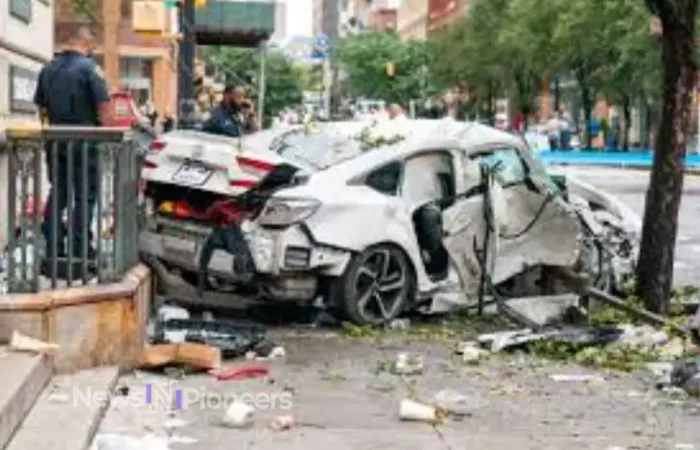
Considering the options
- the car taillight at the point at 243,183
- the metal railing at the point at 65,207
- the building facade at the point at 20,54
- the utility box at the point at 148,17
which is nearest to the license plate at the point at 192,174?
the car taillight at the point at 243,183

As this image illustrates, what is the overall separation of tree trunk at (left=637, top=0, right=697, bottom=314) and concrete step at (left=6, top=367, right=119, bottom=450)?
5.53 metres

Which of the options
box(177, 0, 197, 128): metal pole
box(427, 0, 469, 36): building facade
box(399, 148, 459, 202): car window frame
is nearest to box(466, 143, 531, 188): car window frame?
box(399, 148, 459, 202): car window frame

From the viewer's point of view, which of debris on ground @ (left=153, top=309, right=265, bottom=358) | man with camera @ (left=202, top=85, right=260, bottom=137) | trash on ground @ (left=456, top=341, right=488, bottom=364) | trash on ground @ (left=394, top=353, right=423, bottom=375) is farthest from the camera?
man with camera @ (left=202, top=85, right=260, bottom=137)

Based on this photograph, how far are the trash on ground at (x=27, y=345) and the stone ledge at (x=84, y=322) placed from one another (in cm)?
4

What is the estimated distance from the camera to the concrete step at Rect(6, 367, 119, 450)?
6902mm

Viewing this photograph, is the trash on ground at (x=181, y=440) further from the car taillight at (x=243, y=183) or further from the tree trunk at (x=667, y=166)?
the tree trunk at (x=667, y=166)

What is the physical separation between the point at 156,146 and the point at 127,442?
551cm

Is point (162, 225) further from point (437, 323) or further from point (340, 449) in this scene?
point (340, 449)

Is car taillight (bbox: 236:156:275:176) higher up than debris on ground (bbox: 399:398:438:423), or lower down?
higher up

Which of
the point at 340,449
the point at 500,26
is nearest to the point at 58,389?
the point at 340,449

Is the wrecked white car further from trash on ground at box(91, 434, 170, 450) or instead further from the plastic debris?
trash on ground at box(91, 434, 170, 450)

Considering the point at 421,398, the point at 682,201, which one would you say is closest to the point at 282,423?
the point at 421,398

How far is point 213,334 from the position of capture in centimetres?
1023

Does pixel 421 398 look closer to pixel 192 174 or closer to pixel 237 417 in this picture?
pixel 237 417
